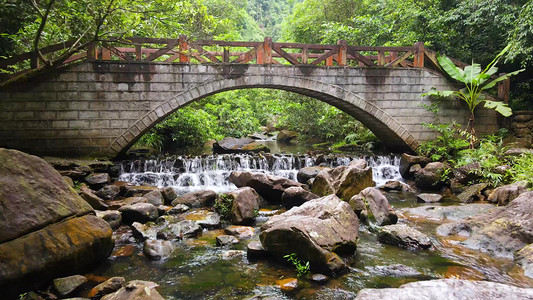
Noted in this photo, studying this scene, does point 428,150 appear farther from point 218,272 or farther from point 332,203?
point 218,272

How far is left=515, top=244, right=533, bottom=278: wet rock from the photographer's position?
4694 millimetres

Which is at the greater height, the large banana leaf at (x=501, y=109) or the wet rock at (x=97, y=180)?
the large banana leaf at (x=501, y=109)

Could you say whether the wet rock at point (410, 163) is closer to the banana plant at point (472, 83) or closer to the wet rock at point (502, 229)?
the banana plant at point (472, 83)

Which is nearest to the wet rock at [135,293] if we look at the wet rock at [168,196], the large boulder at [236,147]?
the wet rock at [168,196]

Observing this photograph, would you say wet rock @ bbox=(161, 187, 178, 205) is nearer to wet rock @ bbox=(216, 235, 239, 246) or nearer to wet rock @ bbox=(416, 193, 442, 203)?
wet rock @ bbox=(216, 235, 239, 246)

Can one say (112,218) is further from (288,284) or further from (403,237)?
(403,237)

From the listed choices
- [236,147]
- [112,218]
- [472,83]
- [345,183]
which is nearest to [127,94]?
[112,218]

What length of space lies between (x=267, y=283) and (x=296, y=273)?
464mm

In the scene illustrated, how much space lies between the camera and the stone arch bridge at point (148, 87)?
10.5 metres

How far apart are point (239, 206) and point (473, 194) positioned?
653 cm

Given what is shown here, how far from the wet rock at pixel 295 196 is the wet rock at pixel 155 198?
310 cm

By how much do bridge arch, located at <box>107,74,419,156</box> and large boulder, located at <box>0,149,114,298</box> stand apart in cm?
653

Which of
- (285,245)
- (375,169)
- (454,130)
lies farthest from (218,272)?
(454,130)

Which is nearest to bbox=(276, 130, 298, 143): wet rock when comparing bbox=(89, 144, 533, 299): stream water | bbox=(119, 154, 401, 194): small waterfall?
bbox=(119, 154, 401, 194): small waterfall
